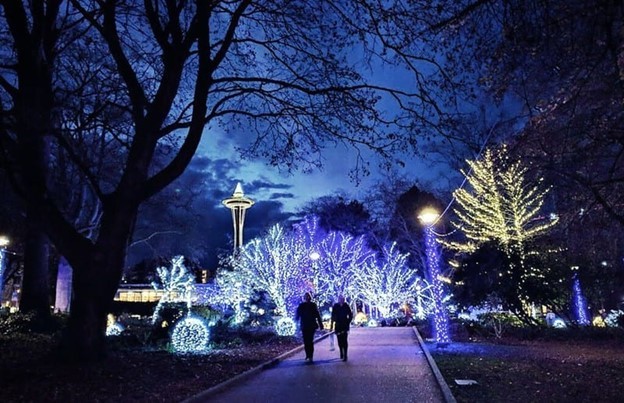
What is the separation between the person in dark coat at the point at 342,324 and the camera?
14.1 m

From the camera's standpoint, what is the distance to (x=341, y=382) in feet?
33.1

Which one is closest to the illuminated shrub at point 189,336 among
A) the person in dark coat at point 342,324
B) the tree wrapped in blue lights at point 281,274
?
the person in dark coat at point 342,324

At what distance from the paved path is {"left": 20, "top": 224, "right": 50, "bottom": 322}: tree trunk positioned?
1287cm

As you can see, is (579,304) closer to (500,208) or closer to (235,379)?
(500,208)

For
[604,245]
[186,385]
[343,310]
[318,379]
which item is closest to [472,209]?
[604,245]

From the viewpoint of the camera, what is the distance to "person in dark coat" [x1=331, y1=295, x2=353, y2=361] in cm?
1411

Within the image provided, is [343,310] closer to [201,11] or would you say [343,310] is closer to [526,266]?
[201,11]

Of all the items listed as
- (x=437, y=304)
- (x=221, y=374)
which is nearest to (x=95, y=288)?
(x=221, y=374)

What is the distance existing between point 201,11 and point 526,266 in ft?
56.5

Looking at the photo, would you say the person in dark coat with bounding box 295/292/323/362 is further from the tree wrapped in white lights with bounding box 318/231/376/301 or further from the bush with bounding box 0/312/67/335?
the tree wrapped in white lights with bounding box 318/231/376/301

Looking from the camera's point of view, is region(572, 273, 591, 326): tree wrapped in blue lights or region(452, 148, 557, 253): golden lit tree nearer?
region(452, 148, 557, 253): golden lit tree

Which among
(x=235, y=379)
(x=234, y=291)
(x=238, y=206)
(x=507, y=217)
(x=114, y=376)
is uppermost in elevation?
(x=238, y=206)

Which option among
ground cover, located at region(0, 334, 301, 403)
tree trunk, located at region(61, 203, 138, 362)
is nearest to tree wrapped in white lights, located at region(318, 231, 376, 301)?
ground cover, located at region(0, 334, 301, 403)

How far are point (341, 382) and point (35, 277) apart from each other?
56.9ft
